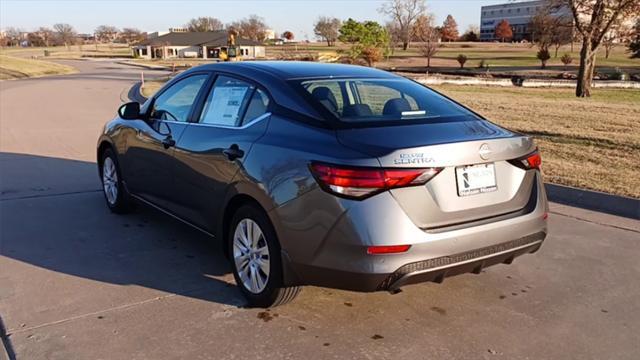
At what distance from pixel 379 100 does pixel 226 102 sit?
1135 millimetres

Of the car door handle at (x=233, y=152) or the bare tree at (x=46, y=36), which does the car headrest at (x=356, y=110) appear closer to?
the car door handle at (x=233, y=152)

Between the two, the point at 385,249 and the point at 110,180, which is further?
the point at 110,180

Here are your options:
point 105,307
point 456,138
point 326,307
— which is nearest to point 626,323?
point 456,138

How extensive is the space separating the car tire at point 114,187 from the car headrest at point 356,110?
2875 mm

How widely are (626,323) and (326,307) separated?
194cm

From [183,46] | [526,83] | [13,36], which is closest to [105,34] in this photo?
[13,36]

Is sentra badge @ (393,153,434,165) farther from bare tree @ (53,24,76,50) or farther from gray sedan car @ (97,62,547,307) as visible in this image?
bare tree @ (53,24,76,50)

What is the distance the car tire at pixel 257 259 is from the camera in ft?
12.2

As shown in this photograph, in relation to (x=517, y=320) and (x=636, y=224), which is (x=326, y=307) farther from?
(x=636, y=224)

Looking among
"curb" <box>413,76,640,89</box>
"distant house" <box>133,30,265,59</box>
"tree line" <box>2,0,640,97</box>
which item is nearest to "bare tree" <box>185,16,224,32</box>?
"tree line" <box>2,0,640,97</box>

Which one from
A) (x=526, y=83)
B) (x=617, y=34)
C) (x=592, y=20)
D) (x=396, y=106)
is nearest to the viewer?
(x=396, y=106)

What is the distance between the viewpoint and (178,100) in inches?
203

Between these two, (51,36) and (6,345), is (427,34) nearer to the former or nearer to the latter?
(6,345)

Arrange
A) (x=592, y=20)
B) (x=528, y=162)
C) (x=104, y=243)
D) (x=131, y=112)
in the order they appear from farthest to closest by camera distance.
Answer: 1. (x=592, y=20)
2. (x=131, y=112)
3. (x=104, y=243)
4. (x=528, y=162)
